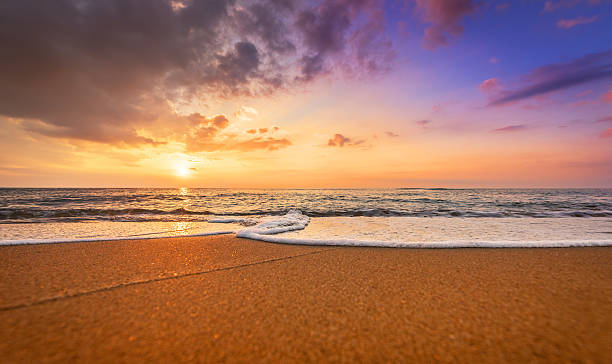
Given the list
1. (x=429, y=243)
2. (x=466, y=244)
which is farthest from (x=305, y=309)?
(x=466, y=244)

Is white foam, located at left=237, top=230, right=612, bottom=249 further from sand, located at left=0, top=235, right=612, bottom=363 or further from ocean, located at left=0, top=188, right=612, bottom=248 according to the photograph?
sand, located at left=0, top=235, right=612, bottom=363

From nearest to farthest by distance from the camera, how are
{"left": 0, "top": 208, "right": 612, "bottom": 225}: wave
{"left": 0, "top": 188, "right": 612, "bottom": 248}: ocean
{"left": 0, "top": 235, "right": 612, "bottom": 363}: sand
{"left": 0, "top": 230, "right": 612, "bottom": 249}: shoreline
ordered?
{"left": 0, "top": 235, "right": 612, "bottom": 363}: sand < {"left": 0, "top": 230, "right": 612, "bottom": 249}: shoreline < {"left": 0, "top": 188, "right": 612, "bottom": 248}: ocean < {"left": 0, "top": 208, "right": 612, "bottom": 225}: wave

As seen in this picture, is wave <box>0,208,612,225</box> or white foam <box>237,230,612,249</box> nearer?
white foam <box>237,230,612,249</box>

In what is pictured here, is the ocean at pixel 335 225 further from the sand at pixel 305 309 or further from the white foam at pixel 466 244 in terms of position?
the sand at pixel 305 309

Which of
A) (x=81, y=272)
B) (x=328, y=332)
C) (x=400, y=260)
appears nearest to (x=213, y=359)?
(x=328, y=332)

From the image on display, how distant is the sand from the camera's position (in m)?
1.44

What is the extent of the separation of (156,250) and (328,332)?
131 inches

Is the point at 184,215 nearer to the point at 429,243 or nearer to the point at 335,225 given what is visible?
the point at 335,225

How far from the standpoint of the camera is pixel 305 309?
6.40ft

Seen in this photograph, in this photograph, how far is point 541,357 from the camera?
4.57 ft

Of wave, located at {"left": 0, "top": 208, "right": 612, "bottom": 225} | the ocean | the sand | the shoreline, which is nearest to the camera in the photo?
the sand

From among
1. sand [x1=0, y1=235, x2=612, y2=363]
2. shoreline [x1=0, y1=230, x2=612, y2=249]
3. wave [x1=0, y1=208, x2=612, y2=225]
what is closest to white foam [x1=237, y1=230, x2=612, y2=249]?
shoreline [x1=0, y1=230, x2=612, y2=249]

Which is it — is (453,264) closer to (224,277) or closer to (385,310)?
(385,310)

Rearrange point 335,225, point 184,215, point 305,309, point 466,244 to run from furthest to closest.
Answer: point 184,215 < point 335,225 < point 466,244 < point 305,309
